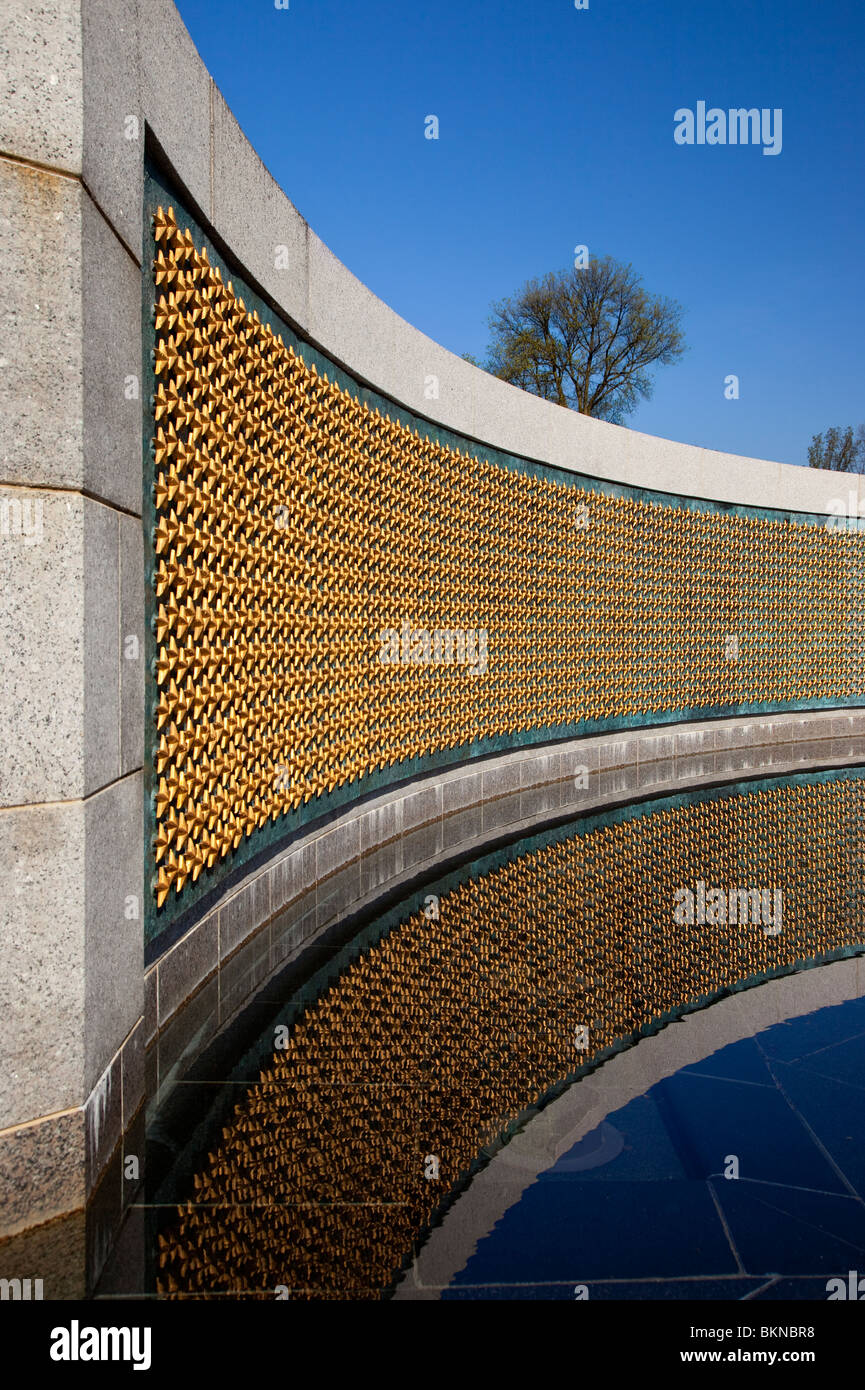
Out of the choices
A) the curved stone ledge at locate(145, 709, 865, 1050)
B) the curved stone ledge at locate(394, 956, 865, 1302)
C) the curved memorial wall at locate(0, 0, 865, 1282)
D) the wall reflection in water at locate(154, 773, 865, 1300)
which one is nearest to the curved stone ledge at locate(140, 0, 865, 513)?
the curved memorial wall at locate(0, 0, 865, 1282)

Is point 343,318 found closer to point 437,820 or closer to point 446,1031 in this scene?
point 437,820

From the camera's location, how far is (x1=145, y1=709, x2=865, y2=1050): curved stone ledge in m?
5.07

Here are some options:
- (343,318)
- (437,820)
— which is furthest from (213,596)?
(437,820)

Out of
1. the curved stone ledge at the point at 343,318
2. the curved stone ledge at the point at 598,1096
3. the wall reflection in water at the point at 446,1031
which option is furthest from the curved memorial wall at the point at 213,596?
the curved stone ledge at the point at 598,1096

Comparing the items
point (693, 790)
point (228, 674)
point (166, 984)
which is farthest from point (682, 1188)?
point (693, 790)

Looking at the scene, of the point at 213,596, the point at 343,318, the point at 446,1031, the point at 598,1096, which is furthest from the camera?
the point at 343,318

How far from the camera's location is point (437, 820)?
30.4 feet

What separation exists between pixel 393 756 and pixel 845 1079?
483 cm

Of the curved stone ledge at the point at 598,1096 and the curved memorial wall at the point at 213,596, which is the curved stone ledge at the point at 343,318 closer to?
the curved memorial wall at the point at 213,596

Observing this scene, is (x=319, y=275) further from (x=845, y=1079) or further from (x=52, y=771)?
(x=845, y=1079)

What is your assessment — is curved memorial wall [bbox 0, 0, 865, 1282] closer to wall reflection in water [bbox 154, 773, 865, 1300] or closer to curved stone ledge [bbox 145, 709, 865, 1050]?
curved stone ledge [bbox 145, 709, 865, 1050]

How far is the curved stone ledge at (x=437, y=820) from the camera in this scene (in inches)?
200

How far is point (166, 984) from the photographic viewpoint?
435 centimetres

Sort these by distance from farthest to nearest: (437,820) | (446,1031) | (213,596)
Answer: (437,820), (213,596), (446,1031)
